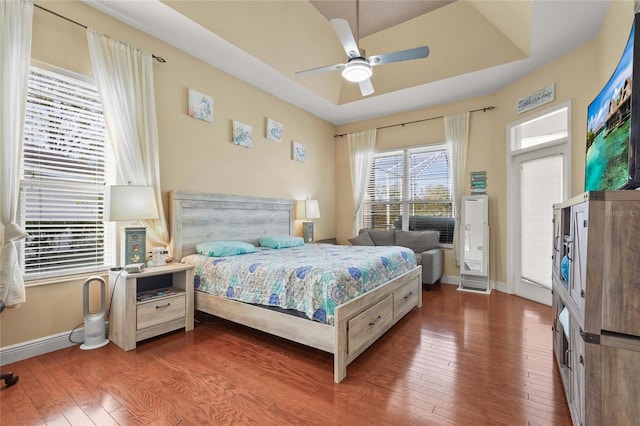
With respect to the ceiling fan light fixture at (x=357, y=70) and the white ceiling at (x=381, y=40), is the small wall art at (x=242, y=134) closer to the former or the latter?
the white ceiling at (x=381, y=40)

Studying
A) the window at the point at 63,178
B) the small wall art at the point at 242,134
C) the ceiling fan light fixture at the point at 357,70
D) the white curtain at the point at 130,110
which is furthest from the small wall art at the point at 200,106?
the ceiling fan light fixture at the point at 357,70

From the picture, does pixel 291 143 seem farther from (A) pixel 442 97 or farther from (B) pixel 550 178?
(B) pixel 550 178

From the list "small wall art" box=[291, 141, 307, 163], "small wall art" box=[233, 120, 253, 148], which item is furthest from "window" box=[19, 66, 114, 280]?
"small wall art" box=[291, 141, 307, 163]

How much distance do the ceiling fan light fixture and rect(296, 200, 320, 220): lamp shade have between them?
94.2 inches

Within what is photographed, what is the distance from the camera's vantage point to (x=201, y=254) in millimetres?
3225

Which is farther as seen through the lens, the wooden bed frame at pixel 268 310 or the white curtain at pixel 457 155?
the white curtain at pixel 457 155

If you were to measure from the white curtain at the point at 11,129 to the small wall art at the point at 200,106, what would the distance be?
1.43 meters

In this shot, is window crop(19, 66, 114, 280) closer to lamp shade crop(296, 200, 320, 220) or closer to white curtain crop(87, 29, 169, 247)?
white curtain crop(87, 29, 169, 247)

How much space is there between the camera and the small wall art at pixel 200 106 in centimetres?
349

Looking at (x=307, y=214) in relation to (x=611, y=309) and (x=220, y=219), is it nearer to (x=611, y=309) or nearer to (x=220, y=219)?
(x=220, y=219)

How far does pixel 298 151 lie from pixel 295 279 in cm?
326

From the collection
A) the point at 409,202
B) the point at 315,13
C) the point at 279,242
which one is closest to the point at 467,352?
the point at 279,242

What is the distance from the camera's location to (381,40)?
4547 millimetres

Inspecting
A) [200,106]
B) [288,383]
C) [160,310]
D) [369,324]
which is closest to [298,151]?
[200,106]
